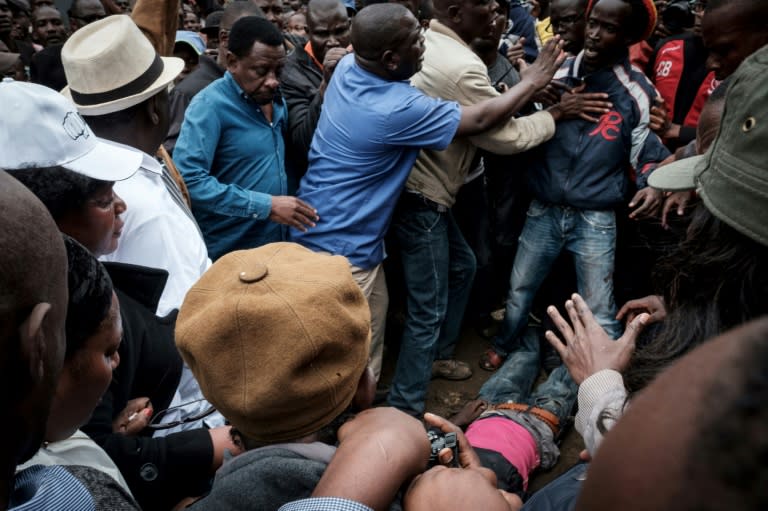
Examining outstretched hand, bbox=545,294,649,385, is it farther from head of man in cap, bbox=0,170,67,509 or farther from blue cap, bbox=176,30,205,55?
blue cap, bbox=176,30,205,55

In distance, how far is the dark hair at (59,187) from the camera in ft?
5.52

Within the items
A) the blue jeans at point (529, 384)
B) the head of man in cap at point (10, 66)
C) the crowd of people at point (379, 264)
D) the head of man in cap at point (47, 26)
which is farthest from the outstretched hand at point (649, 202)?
the head of man in cap at point (47, 26)

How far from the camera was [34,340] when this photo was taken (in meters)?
0.74

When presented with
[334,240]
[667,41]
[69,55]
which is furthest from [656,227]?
[69,55]

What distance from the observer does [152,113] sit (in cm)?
241

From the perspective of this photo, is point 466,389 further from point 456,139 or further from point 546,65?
point 546,65

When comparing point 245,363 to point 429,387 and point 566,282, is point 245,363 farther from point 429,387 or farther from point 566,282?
point 566,282

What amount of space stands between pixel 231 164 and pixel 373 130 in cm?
82

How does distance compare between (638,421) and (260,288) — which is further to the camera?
(260,288)

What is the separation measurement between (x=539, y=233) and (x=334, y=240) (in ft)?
4.17

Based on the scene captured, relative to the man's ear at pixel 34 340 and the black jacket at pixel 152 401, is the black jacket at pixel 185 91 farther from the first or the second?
the man's ear at pixel 34 340

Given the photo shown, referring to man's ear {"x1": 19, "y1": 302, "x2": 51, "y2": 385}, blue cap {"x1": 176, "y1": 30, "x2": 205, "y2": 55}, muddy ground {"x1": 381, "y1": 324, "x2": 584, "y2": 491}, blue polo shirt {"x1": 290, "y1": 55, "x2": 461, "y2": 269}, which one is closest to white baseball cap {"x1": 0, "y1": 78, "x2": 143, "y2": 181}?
man's ear {"x1": 19, "y1": 302, "x2": 51, "y2": 385}

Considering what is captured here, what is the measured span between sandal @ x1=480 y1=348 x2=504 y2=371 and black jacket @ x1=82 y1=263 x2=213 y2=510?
247 cm

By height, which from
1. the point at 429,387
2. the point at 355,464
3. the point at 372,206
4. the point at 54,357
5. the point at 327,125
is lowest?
the point at 429,387
